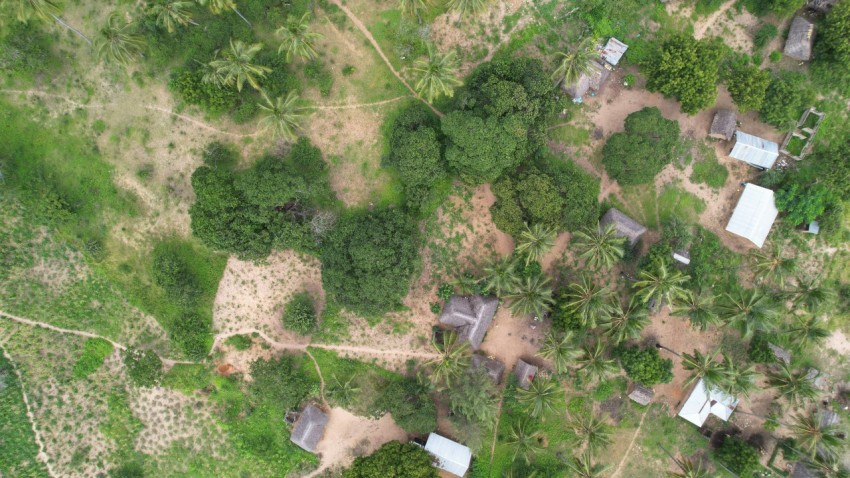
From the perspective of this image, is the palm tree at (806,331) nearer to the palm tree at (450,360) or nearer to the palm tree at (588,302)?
the palm tree at (588,302)

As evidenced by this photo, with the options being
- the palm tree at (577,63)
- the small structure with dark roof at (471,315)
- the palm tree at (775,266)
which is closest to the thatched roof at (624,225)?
the palm tree at (775,266)

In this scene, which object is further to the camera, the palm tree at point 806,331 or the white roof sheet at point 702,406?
the white roof sheet at point 702,406

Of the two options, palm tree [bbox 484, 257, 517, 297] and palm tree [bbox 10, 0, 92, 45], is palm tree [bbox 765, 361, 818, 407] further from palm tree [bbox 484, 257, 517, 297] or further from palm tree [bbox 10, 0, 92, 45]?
palm tree [bbox 10, 0, 92, 45]

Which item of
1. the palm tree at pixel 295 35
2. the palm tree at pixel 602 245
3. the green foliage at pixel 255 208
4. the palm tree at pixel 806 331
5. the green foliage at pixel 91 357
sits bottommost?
the green foliage at pixel 91 357

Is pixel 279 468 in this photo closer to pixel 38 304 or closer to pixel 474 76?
pixel 38 304

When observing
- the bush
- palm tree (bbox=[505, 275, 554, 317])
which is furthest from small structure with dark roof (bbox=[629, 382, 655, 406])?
the bush

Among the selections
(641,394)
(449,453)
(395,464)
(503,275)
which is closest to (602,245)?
(503,275)

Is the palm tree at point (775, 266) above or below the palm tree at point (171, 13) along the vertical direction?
below
